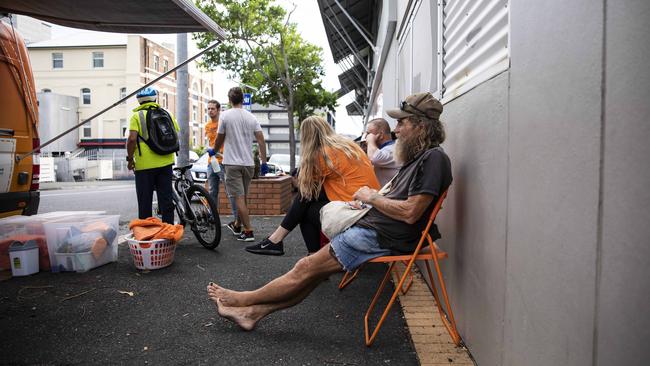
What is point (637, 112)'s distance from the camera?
1234 mm

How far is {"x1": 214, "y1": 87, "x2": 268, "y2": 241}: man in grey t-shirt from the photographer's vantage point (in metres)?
6.36

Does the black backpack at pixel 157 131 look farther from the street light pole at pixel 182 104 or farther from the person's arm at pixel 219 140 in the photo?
the street light pole at pixel 182 104

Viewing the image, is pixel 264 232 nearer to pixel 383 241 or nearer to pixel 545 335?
pixel 383 241

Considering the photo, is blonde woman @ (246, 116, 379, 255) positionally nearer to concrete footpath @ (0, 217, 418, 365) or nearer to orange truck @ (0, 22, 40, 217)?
concrete footpath @ (0, 217, 418, 365)

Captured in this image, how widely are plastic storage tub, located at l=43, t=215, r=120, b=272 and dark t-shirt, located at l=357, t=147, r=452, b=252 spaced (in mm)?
3131

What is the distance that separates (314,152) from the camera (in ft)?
13.1

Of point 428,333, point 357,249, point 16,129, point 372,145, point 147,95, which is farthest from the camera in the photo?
point 147,95

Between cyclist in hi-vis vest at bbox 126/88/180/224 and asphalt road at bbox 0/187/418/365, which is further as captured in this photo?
cyclist in hi-vis vest at bbox 126/88/180/224

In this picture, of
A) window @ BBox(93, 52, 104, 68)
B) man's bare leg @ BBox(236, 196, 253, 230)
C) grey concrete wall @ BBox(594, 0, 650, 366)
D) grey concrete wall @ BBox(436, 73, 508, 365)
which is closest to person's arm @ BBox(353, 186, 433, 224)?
grey concrete wall @ BBox(436, 73, 508, 365)

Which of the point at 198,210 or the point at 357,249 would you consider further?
the point at 198,210

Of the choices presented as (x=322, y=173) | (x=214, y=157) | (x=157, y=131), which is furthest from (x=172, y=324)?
(x=214, y=157)

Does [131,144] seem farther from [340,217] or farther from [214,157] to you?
[340,217]

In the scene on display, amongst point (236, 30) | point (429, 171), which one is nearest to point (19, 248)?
point (429, 171)

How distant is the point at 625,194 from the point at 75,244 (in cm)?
482
